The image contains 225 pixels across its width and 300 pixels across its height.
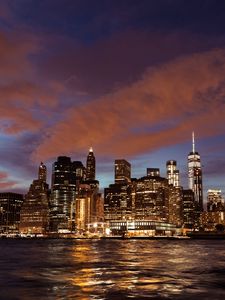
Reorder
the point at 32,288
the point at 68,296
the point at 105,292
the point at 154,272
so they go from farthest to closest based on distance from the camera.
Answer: the point at 154,272 < the point at 32,288 < the point at 105,292 < the point at 68,296

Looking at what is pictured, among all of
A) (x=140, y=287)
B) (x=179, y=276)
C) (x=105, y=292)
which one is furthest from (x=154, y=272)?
(x=105, y=292)

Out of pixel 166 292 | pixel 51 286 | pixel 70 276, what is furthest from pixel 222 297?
pixel 70 276

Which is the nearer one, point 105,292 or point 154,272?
point 105,292

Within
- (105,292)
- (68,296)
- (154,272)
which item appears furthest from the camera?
(154,272)

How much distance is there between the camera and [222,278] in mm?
47688

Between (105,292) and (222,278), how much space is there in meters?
16.8

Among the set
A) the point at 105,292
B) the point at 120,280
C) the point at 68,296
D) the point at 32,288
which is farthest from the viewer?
the point at 120,280

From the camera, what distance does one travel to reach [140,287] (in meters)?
39.8

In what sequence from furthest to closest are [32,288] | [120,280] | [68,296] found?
[120,280], [32,288], [68,296]

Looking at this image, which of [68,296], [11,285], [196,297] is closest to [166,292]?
[196,297]

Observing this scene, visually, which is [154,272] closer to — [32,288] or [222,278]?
[222,278]

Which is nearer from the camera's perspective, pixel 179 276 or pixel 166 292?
pixel 166 292

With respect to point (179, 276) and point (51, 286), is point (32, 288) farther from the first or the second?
point (179, 276)

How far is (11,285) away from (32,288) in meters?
3.37
